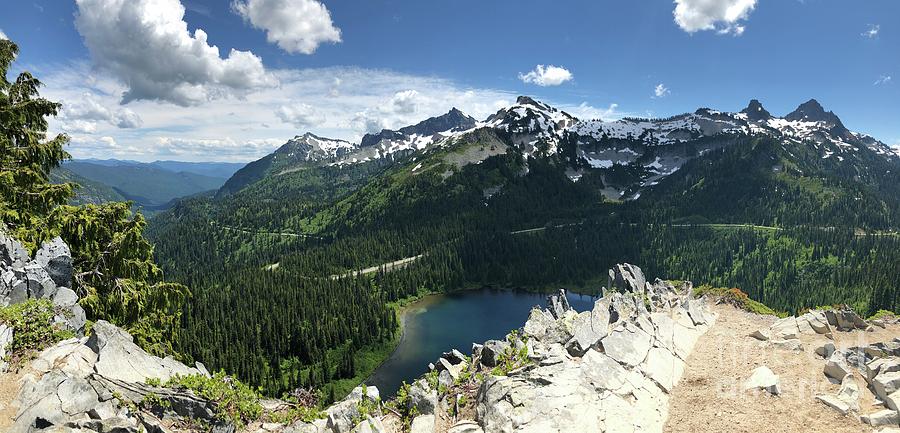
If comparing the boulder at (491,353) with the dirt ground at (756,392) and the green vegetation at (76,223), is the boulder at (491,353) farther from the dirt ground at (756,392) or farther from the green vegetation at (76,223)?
the green vegetation at (76,223)

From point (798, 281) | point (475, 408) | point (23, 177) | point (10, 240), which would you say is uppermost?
point (23, 177)

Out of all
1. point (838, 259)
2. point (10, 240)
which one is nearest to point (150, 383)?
point (10, 240)

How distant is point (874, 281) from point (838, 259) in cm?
3678

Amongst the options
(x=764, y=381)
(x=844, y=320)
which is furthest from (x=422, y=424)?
(x=844, y=320)

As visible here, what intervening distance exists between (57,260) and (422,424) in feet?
61.8

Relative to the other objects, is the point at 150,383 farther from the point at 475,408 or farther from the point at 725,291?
the point at 725,291

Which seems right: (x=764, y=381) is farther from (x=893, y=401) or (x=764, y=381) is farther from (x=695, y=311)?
(x=695, y=311)

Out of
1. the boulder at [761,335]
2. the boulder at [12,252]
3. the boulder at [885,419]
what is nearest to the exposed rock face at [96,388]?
the boulder at [12,252]

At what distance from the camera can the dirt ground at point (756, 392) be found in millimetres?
18812

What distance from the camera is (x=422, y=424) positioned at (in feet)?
59.6

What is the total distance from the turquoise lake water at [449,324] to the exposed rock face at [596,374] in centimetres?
6769

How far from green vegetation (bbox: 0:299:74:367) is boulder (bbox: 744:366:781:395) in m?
30.3

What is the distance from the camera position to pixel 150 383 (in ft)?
51.1

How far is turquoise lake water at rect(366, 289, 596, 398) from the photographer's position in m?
103
